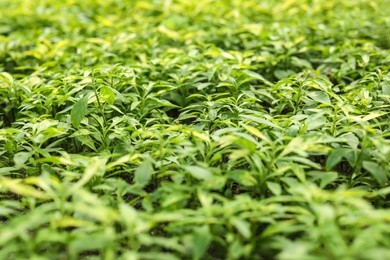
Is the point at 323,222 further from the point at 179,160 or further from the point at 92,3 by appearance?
the point at 92,3

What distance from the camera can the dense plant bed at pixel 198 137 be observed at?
1.63 m

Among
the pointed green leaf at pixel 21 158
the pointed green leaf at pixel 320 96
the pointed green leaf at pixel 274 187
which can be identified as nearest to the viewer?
the pointed green leaf at pixel 274 187

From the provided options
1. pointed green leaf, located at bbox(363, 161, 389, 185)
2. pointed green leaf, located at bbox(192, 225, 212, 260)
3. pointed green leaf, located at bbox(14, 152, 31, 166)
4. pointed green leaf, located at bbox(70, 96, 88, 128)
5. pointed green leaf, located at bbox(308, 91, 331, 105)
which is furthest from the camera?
pointed green leaf, located at bbox(308, 91, 331, 105)

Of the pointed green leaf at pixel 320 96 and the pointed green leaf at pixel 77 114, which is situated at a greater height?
the pointed green leaf at pixel 320 96

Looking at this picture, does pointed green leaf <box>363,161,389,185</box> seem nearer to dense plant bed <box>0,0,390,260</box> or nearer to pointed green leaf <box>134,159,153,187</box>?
dense plant bed <box>0,0,390,260</box>

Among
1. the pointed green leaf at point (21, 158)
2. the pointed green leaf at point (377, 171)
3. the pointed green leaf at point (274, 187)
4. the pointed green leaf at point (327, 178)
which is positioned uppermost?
the pointed green leaf at point (377, 171)

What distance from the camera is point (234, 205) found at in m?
1.68

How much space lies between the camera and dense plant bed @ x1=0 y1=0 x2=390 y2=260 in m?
1.63

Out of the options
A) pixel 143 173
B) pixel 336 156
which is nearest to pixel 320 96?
pixel 336 156

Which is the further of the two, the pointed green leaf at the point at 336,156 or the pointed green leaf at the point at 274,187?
the pointed green leaf at the point at 336,156

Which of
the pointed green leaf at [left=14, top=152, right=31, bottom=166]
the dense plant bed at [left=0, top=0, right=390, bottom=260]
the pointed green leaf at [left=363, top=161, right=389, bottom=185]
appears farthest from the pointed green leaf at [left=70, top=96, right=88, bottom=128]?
the pointed green leaf at [left=363, top=161, right=389, bottom=185]

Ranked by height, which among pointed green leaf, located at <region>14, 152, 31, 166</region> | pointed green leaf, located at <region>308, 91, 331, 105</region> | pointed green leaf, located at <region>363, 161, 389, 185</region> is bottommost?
pointed green leaf, located at <region>14, 152, 31, 166</region>

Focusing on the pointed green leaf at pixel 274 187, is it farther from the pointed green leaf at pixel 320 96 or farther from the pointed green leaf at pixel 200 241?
the pointed green leaf at pixel 320 96

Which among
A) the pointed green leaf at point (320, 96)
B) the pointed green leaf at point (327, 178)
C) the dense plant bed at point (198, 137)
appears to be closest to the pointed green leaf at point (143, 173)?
the dense plant bed at point (198, 137)
